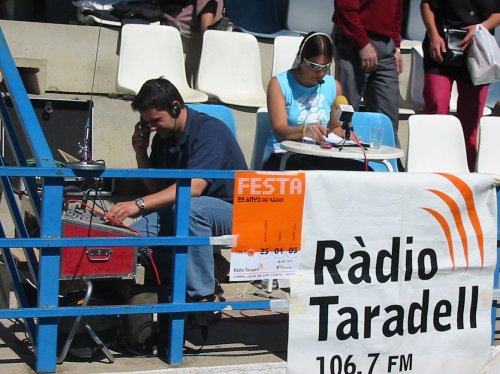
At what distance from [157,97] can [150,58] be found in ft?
9.05

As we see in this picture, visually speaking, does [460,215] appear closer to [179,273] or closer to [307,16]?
[179,273]

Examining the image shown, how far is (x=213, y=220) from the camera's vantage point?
4.67 m

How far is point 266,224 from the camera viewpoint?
14.1 ft

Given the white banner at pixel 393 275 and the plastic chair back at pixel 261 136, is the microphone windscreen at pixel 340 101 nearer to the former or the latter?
the plastic chair back at pixel 261 136

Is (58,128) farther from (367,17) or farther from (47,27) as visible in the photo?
(367,17)

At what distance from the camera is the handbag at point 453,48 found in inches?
269

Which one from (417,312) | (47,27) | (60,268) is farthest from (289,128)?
(47,27)

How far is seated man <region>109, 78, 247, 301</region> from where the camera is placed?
15.0 ft

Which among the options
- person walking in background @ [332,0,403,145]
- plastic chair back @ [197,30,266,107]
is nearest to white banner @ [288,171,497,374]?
person walking in background @ [332,0,403,145]

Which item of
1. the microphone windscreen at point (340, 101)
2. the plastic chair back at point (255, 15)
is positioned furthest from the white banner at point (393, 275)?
the plastic chair back at point (255, 15)

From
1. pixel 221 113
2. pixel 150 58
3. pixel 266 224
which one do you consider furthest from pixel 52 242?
pixel 150 58

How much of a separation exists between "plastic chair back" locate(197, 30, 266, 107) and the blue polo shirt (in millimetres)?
2521

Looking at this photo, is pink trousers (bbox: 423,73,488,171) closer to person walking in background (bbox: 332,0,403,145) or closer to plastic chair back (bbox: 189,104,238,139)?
person walking in background (bbox: 332,0,403,145)

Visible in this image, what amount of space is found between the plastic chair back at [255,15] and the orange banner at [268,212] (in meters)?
5.30
